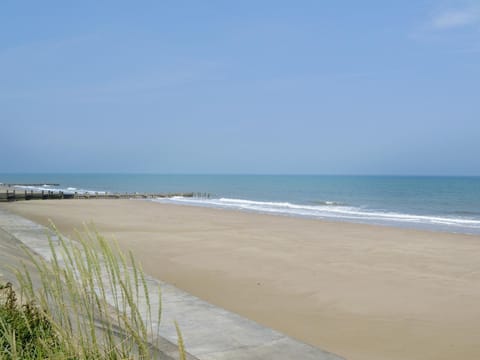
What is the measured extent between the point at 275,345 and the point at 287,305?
3.14 meters

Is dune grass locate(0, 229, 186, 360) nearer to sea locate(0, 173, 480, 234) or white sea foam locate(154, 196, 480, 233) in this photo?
sea locate(0, 173, 480, 234)

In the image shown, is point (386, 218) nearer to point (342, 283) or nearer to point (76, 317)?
point (342, 283)

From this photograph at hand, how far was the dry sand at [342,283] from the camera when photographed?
6.20 m

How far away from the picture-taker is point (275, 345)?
15.0 feet

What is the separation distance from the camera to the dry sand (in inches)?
244

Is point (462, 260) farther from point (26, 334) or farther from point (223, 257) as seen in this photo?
point (26, 334)

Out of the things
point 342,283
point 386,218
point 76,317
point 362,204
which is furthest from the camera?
point 362,204

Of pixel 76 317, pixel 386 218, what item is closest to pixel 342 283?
pixel 76 317

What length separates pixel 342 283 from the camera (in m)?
9.46

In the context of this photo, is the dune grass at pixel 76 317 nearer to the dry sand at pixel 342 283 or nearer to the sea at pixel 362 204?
the dry sand at pixel 342 283

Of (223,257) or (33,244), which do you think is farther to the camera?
(223,257)

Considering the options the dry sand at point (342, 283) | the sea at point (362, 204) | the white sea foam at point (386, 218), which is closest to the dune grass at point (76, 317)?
the dry sand at point (342, 283)

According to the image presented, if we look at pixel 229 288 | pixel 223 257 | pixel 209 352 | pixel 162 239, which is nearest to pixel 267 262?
pixel 223 257

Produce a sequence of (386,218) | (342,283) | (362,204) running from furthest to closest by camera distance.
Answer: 1. (362,204)
2. (386,218)
3. (342,283)
